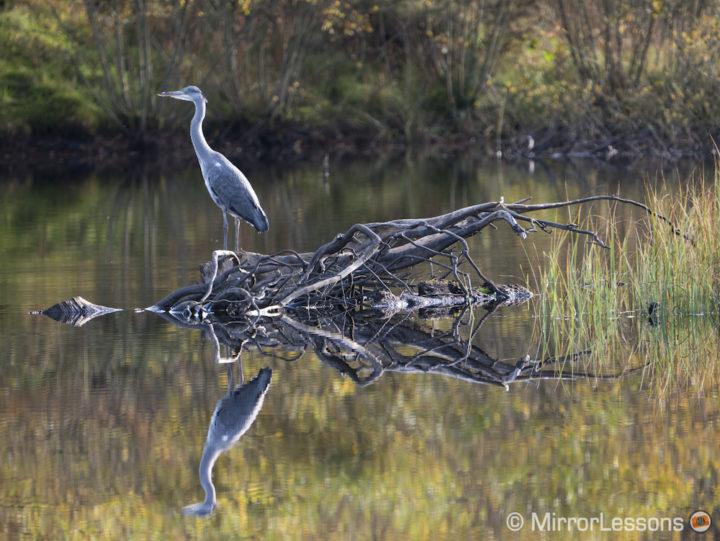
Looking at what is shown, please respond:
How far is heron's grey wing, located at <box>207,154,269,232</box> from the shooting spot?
30.8 ft

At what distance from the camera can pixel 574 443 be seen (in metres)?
5.30

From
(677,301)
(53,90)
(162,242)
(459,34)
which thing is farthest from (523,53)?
(677,301)

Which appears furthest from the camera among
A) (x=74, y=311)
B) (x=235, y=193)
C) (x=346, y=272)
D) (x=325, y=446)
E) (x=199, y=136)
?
(x=199, y=136)

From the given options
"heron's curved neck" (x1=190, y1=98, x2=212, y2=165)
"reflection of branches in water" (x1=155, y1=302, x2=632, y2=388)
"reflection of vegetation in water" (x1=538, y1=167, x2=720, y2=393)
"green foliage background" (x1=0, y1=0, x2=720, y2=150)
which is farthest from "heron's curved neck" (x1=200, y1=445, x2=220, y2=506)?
"green foliage background" (x1=0, y1=0, x2=720, y2=150)

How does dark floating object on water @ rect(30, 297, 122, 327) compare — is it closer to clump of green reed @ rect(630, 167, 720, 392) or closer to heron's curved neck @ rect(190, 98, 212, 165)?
heron's curved neck @ rect(190, 98, 212, 165)

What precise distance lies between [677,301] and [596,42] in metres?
21.8

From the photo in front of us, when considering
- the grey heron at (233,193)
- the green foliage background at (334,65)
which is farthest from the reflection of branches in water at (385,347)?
the green foliage background at (334,65)

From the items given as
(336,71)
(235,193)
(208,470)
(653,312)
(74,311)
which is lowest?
(208,470)

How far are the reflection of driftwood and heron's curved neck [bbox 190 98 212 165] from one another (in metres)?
1.07

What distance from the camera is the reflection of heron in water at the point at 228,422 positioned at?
15.7 feet

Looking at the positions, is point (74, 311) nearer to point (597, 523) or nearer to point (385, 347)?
point (385, 347)

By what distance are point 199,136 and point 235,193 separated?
0.94 metres

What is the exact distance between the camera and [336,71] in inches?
1324

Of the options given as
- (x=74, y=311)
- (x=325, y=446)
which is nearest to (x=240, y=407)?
(x=325, y=446)
